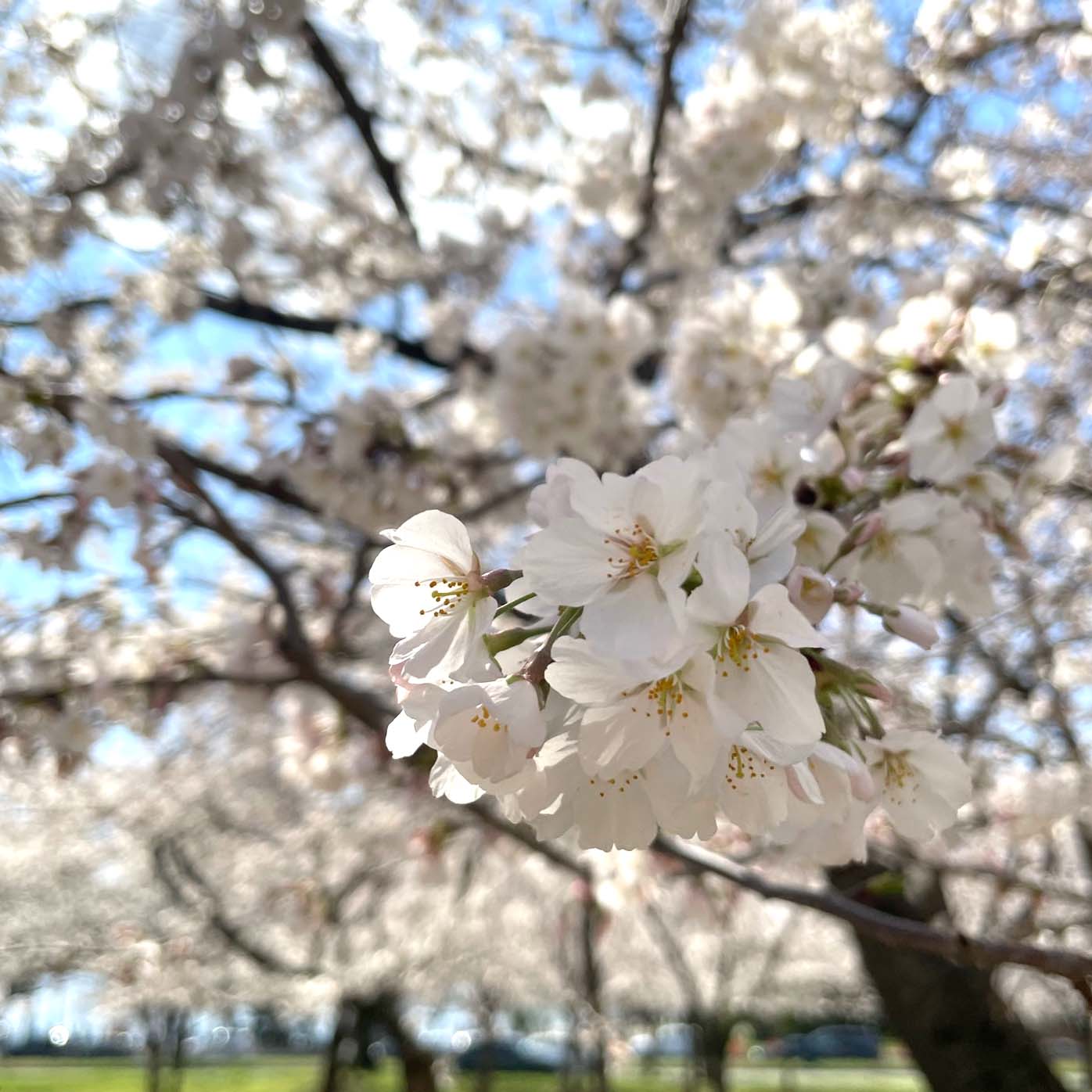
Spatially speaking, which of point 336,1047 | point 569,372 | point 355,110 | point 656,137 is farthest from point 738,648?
point 336,1047

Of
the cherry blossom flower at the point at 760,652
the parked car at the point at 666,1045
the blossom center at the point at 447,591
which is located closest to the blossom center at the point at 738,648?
the cherry blossom flower at the point at 760,652

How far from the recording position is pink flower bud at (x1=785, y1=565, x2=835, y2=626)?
0.76m

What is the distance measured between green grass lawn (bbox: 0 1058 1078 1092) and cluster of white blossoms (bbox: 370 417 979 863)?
493 inches

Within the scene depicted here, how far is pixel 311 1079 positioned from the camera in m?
16.3

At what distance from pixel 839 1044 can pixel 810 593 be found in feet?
103

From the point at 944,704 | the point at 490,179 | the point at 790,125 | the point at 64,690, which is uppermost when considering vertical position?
the point at 490,179

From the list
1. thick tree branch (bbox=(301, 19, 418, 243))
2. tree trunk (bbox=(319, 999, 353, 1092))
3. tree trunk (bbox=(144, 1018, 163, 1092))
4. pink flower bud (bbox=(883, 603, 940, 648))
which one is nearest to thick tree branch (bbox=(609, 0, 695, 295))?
thick tree branch (bbox=(301, 19, 418, 243))

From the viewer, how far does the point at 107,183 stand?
10.7 feet

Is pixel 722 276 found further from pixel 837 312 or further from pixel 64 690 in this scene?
pixel 64 690

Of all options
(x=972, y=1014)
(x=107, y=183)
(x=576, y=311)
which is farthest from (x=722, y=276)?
(x=972, y=1014)

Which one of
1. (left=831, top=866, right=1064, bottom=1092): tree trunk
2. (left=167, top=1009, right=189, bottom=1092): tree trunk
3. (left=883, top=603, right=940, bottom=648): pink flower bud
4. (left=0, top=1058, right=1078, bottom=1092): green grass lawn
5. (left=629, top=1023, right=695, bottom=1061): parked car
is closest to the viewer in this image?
(left=883, top=603, right=940, bottom=648): pink flower bud

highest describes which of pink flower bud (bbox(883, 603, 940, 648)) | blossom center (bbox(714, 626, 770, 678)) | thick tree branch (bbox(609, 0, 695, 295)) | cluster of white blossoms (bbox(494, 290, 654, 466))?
thick tree branch (bbox(609, 0, 695, 295))

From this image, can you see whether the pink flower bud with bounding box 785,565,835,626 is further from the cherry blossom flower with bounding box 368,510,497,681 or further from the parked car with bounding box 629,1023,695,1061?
the parked car with bounding box 629,1023,695,1061

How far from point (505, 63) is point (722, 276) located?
1.67 metres
